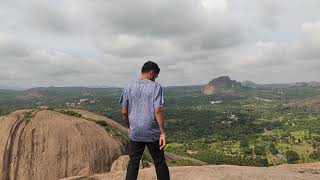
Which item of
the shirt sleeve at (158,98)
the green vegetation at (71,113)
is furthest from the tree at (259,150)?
the shirt sleeve at (158,98)

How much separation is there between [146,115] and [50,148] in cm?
2274

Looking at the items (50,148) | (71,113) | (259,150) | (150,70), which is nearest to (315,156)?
(259,150)

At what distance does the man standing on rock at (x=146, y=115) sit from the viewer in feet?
28.7

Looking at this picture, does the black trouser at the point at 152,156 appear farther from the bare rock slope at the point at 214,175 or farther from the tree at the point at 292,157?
the tree at the point at 292,157

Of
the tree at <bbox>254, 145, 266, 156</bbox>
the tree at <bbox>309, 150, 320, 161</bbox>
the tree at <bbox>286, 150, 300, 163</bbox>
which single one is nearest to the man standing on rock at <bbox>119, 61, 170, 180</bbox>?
the tree at <bbox>286, 150, 300, 163</bbox>

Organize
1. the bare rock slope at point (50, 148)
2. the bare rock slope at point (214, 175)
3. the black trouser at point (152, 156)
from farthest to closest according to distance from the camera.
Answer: the bare rock slope at point (50, 148), the bare rock slope at point (214, 175), the black trouser at point (152, 156)

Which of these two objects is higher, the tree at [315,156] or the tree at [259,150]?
the tree at [315,156]

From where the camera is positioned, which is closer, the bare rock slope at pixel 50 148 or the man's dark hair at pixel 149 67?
the man's dark hair at pixel 149 67

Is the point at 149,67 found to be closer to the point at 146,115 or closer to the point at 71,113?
the point at 146,115

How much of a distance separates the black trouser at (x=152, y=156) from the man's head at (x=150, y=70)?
1.45 metres

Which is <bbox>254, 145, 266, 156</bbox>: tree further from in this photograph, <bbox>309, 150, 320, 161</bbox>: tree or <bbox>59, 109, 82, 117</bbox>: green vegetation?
<bbox>59, 109, 82, 117</bbox>: green vegetation

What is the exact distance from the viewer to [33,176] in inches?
1153

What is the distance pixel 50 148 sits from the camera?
29.9 meters

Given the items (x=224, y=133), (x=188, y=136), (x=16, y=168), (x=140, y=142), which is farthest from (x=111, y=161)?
(x=224, y=133)
